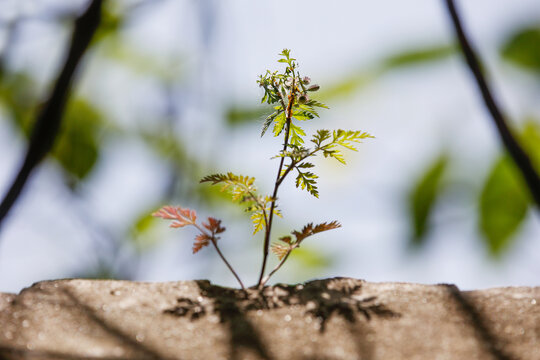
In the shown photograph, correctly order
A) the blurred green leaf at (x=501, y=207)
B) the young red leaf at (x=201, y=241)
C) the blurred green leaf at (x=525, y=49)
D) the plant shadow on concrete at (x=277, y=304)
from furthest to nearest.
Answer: the blurred green leaf at (x=525, y=49)
the blurred green leaf at (x=501, y=207)
the young red leaf at (x=201, y=241)
the plant shadow on concrete at (x=277, y=304)

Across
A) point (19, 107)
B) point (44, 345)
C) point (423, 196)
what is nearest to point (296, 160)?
point (44, 345)

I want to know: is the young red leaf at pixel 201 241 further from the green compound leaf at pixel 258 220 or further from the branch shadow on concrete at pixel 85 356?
the branch shadow on concrete at pixel 85 356

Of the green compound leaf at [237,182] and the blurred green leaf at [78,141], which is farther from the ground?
the blurred green leaf at [78,141]

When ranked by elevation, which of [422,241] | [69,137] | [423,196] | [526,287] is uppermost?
[69,137]

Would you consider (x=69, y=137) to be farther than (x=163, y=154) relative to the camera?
No

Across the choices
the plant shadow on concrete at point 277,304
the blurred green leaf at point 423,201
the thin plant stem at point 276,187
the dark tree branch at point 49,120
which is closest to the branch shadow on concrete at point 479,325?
the plant shadow on concrete at point 277,304

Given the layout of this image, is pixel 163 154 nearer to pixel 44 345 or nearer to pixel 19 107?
pixel 19 107

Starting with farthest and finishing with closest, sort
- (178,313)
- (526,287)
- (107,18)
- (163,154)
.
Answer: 1. (163,154)
2. (107,18)
3. (526,287)
4. (178,313)
